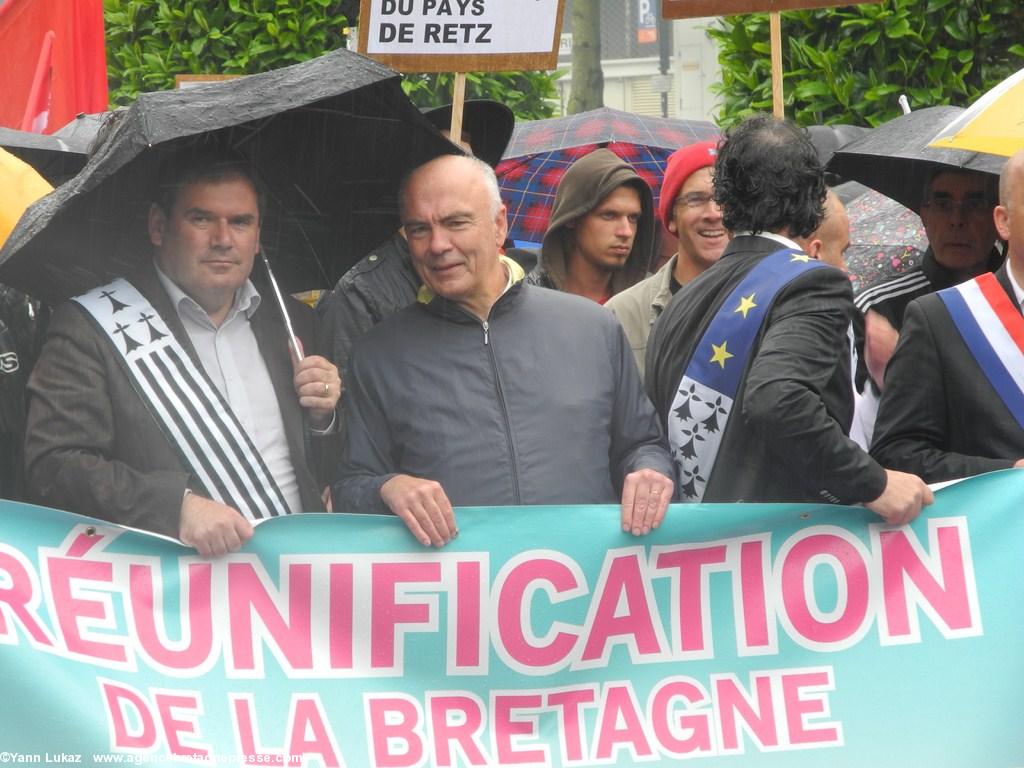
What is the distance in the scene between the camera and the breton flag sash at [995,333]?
434cm

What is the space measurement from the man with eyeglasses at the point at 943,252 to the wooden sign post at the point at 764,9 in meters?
0.67

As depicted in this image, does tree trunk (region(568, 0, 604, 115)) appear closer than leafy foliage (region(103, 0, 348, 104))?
No

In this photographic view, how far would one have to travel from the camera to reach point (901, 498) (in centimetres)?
404

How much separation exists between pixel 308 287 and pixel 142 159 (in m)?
0.86

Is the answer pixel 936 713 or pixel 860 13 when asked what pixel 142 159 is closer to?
pixel 936 713

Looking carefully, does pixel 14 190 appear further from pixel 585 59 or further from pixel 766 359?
pixel 585 59

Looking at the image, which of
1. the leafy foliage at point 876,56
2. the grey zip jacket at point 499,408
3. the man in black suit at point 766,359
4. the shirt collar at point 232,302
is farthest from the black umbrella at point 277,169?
the leafy foliage at point 876,56

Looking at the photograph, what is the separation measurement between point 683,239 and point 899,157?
830 mm

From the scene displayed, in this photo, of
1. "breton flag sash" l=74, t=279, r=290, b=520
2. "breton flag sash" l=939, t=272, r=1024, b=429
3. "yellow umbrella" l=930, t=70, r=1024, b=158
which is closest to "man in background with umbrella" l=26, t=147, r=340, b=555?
"breton flag sash" l=74, t=279, r=290, b=520

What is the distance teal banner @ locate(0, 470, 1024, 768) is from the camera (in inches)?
152

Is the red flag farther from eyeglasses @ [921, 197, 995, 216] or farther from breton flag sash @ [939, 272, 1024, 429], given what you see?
breton flag sash @ [939, 272, 1024, 429]

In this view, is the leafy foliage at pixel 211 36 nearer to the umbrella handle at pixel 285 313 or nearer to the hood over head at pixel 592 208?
the hood over head at pixel 592 208

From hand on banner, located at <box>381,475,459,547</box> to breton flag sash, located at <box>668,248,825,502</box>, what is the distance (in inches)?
28.8

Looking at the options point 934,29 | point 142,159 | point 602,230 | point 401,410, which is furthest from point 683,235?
point 934,29
